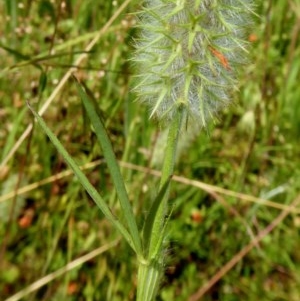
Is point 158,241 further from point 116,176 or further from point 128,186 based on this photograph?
point 128,186

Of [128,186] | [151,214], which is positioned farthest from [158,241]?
[128,186]

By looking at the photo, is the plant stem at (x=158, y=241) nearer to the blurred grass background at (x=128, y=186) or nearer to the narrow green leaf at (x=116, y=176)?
the narrow green leaf at (x=116, y=176)

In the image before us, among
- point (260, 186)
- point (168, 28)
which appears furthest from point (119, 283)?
point (168, 28)

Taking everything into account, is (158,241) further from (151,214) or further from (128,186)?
(128,186)

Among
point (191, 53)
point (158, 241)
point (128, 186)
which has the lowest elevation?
point (128, 186)

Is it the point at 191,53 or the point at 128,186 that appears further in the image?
the point at 128,186

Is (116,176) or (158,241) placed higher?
(116,176)
